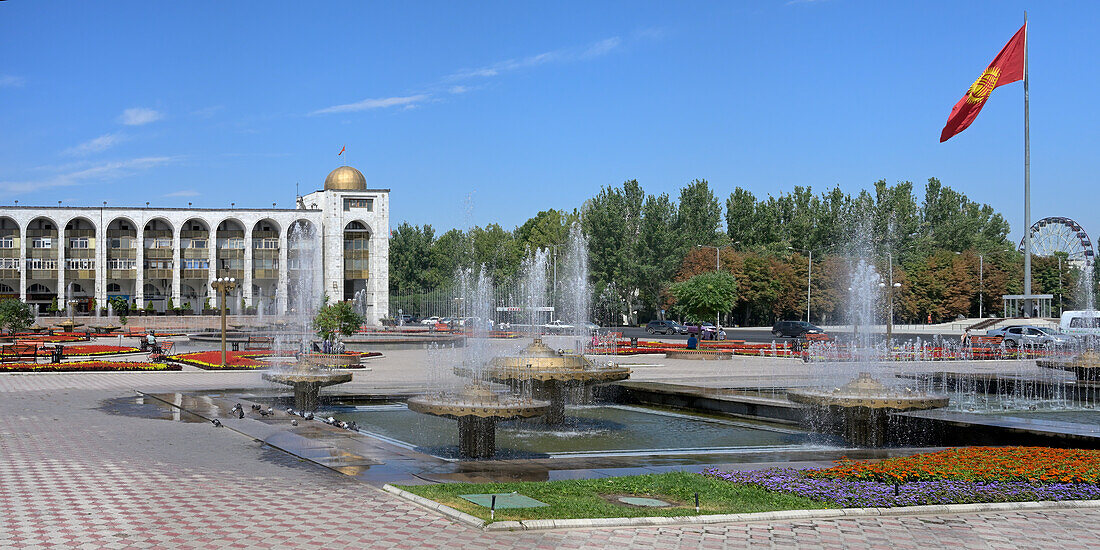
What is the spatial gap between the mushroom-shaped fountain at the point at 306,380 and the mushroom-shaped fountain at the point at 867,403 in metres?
7.51

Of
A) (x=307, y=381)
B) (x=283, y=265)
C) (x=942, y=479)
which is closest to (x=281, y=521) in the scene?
(x=942, y=479)

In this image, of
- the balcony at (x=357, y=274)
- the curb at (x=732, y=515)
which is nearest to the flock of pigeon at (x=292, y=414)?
the curb at (x=732, y=515)

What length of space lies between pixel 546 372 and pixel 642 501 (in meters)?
5.98

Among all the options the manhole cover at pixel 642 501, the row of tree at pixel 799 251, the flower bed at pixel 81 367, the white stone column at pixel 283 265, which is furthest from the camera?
the white stone column at pixel 283 265

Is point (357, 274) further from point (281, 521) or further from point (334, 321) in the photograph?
point (281, 521)

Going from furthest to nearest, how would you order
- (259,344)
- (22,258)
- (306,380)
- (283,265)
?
1. (283,265)
2. (22,258)
3. (259,344)
4. (306,380)

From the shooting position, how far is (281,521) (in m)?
7.45

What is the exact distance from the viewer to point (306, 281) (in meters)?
72.3

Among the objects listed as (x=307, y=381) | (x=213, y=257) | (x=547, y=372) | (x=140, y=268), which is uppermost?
(x=213, y=257)

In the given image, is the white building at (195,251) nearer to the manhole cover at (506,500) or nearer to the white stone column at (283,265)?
the white stone column at (283,265)

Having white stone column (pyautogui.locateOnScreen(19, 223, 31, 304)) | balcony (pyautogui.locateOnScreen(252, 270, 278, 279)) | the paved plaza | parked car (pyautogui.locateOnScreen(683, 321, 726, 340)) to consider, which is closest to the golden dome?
balcony (pyautogui.locateOnScreen(252, 270, 278, 279))

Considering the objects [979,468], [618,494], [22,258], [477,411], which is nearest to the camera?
[618,494]

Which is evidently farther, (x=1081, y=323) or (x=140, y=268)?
(x=140, y=268)

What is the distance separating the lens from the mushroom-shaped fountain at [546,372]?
1416 cm
